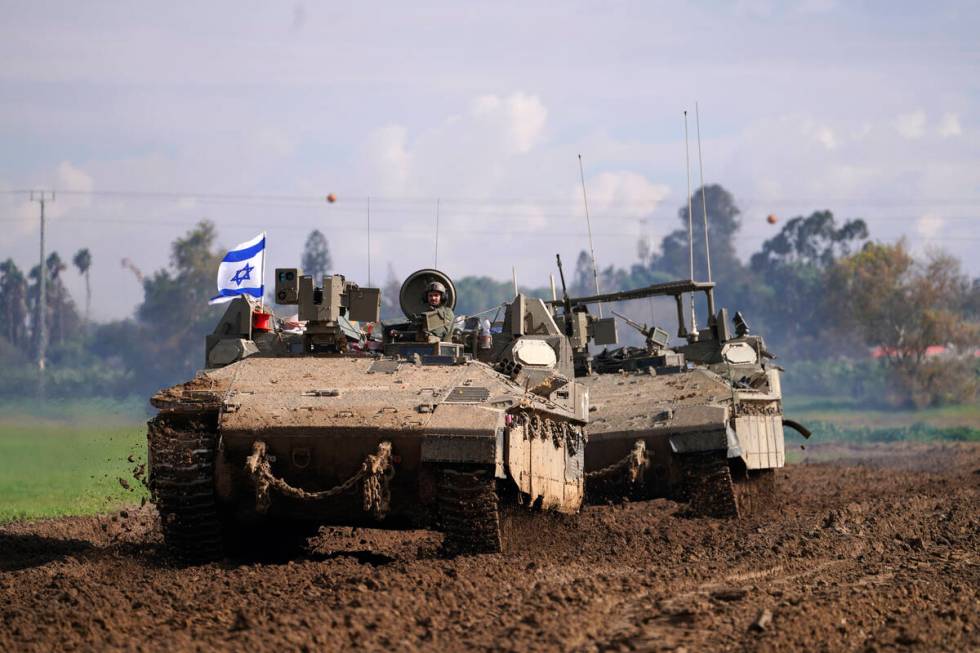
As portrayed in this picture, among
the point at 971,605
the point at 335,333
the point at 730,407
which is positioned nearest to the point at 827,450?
the point at 730,407

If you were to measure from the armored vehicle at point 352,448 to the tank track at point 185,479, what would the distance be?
0.04 ft

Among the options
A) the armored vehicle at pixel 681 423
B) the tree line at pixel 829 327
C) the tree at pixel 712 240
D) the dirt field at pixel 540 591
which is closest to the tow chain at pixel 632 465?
the armored vehicle at pixel 681 423

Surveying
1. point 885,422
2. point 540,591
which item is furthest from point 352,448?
point 885,422

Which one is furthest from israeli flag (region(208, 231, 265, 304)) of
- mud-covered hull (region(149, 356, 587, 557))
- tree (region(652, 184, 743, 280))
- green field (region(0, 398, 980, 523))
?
tree (region(652, 184, 743, 280))

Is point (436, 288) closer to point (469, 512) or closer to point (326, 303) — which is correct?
point (326, 303)

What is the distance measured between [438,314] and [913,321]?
188ft

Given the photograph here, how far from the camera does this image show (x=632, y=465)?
64.8 feet

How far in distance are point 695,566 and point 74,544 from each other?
23.8ft

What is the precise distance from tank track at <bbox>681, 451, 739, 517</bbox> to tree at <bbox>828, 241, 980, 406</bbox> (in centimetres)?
4823

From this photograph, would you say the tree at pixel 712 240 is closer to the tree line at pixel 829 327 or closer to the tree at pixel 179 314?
the tree line at pixel 829 327

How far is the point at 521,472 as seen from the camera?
1486cm

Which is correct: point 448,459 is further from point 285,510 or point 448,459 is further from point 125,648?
point 125,648

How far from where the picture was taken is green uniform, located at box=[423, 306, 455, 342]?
1763 cm

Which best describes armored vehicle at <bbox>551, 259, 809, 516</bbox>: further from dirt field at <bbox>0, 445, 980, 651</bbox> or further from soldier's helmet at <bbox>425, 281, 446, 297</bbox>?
soldier's helmet at <bbox>425, 281, 446, 297</bbox>
